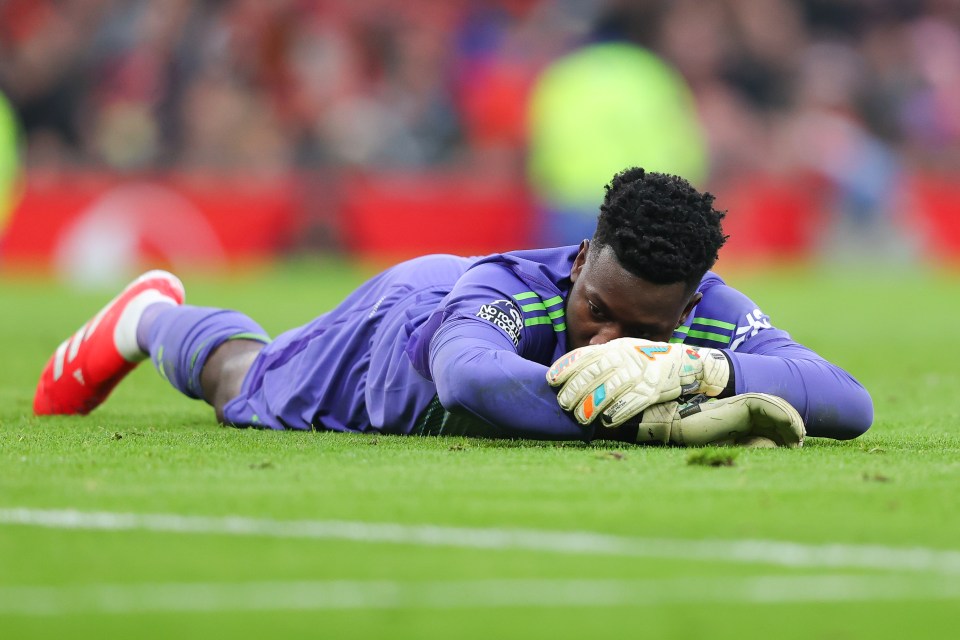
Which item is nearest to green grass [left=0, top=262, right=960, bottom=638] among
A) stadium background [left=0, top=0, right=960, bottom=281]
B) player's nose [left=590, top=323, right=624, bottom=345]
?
player's nose [left=590, top=323, right=624, bottom=345]

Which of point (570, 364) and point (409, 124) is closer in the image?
point (570, 364)

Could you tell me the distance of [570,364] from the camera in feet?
15.3

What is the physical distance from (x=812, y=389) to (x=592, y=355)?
769 millimetres

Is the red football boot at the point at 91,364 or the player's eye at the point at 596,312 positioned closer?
the player's eye at the point at 596,312

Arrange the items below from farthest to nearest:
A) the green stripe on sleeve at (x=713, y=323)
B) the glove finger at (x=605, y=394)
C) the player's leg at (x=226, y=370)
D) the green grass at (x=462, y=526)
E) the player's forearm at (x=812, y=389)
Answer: the player's leg at (x=226, y=370) < the green stripe on sleeve at (x=713, y=323) < the player's forearm at (x=812, y=389) < the glove finger at (x=605, y=394) < the green grass at (x=462, y=526)

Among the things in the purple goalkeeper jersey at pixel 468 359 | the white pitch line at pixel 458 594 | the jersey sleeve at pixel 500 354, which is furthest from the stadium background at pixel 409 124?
the white pitch line at pixel 458 594

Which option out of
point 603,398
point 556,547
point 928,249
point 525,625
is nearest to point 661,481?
point 603,398

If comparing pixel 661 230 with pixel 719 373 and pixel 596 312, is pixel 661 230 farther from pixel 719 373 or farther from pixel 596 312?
pixel 719 373

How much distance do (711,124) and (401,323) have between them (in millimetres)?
16979

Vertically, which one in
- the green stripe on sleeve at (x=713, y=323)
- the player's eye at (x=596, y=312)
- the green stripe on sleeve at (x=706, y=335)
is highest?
the player's eye at (x=596, y=312)

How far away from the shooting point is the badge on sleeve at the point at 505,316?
16.3 feet

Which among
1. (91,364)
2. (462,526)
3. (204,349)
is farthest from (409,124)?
(462,526)

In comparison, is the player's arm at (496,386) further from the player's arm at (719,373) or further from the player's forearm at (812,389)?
the player's forearm at (812,389)

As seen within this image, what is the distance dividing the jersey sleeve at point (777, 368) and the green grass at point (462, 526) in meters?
0.11
